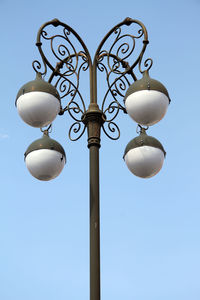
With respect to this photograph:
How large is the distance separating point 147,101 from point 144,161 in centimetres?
75

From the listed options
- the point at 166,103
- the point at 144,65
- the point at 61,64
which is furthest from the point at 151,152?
the point at 61,64

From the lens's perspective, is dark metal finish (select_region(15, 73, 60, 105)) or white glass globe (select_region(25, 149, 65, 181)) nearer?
dark metal finish (select_region(15, 73, 60, 105))

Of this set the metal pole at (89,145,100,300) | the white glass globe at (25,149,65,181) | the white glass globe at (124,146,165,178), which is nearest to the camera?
the metal pole at (89,145,100,300)

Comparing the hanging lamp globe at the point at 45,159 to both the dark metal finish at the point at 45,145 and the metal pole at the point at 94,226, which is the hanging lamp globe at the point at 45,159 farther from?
the metal pole at the point at 94,226

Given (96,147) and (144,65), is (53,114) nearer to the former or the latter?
(96,147)

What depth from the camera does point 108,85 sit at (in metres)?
7.06

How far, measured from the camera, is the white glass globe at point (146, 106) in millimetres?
6242

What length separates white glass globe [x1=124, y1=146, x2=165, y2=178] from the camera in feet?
21.9

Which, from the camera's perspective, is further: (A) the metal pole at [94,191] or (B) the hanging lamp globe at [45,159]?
(B) the hanging lamp globe at [45,159]

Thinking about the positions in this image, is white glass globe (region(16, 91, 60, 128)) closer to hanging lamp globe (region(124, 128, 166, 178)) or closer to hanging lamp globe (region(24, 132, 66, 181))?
hanging lamp globe (region(24, 132, 66, 181))

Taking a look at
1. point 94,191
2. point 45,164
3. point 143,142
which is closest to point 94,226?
point 94,191

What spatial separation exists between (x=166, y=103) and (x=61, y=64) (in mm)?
1575

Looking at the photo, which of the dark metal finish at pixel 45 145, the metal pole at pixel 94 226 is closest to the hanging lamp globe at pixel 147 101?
the metal pole at pixel 94 226

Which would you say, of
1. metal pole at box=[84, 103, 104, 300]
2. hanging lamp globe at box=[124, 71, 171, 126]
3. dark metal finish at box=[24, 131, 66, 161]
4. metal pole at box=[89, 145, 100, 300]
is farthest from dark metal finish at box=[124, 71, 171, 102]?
dark metal finish at box=[24, 131, 66, 161]
